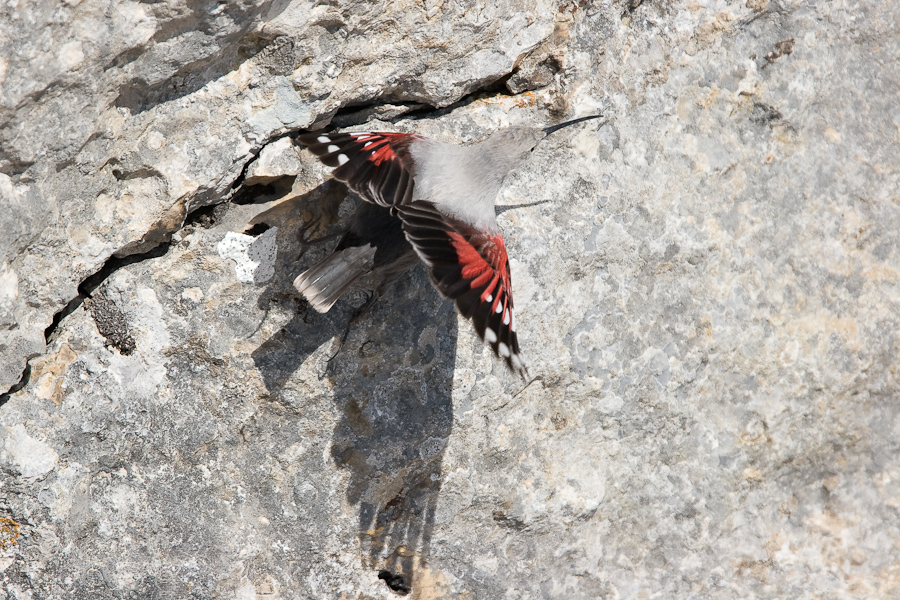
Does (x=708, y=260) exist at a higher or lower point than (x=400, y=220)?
lower

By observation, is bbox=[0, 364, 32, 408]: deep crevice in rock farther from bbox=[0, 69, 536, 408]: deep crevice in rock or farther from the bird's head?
the bird's head

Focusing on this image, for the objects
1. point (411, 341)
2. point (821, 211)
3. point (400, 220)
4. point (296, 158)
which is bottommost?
point (821, 211)

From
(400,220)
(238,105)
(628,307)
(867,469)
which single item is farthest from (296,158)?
(867,469)

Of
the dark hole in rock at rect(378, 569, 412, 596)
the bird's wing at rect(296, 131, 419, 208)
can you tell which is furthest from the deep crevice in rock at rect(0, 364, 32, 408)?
the dark hole in rock at rect(378, 569, 412, 596)

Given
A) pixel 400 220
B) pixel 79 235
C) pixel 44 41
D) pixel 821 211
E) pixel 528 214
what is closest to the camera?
pixel 44 41

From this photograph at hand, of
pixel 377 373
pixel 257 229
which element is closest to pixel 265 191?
pixel 257 229

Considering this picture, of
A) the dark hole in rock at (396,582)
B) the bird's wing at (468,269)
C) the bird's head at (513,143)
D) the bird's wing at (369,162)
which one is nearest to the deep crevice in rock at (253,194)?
the dark hole in rock at (396,582)

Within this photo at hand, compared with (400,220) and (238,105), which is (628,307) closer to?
(400,220)
